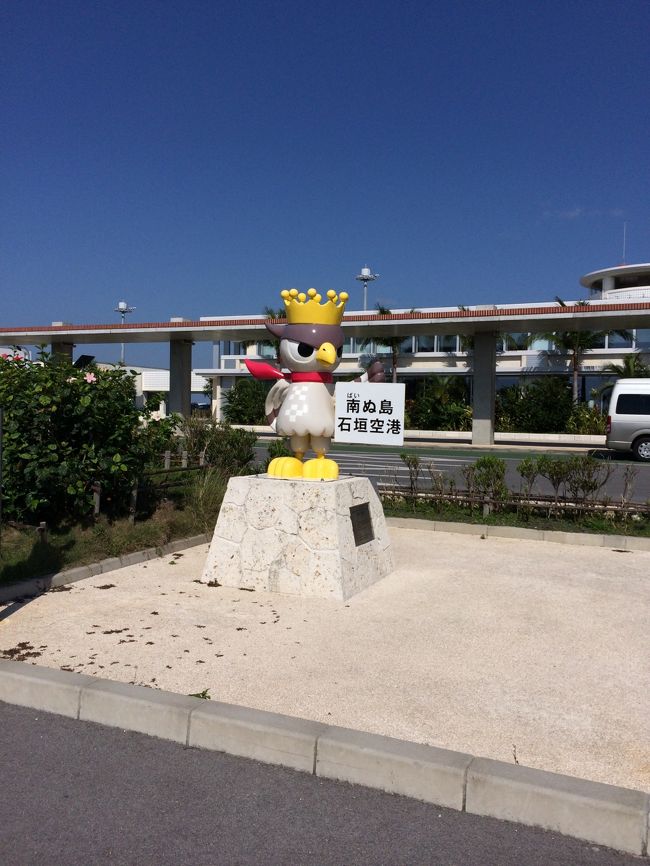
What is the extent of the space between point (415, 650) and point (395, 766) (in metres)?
1.85

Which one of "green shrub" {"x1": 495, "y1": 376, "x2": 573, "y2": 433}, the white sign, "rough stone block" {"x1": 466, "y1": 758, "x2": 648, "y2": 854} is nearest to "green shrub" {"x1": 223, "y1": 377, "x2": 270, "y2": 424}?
"green shrub" {"x1": 495, "y1": 376, "x2": 573, "y2": 433}

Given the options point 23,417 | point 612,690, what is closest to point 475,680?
point 612,690

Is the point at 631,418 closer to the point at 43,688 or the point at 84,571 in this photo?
the point at 84,571

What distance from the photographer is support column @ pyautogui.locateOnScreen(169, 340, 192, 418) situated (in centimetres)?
3134

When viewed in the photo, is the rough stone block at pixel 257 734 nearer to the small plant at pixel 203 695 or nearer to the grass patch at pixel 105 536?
the small plant at pixel 203 695

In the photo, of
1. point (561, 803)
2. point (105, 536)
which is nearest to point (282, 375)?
point (105, 536)

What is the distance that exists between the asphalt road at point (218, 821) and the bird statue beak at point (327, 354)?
13.8 feet

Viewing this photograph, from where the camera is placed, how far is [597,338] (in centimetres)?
3462

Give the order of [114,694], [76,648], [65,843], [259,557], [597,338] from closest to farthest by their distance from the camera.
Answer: [65,843] < [114,694] < [76,648] < [259,557] < [597,338]

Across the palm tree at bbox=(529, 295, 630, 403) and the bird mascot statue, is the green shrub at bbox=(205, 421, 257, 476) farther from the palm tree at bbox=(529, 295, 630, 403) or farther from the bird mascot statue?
the palm tree at bbox=(529, 295, 630, 403)

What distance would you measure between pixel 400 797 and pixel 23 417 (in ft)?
20.7

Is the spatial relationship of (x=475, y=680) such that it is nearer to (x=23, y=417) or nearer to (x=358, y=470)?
(x=23, y=417)

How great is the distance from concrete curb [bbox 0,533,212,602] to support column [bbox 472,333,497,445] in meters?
19.6

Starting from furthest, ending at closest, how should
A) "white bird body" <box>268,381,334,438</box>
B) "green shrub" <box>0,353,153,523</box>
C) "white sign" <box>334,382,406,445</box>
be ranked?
"green shrub" <box>0,353,153,523</box> < "white sign" <box>334,382,406,445</box> < "white bird body" <box>268,381,334,438</box>
